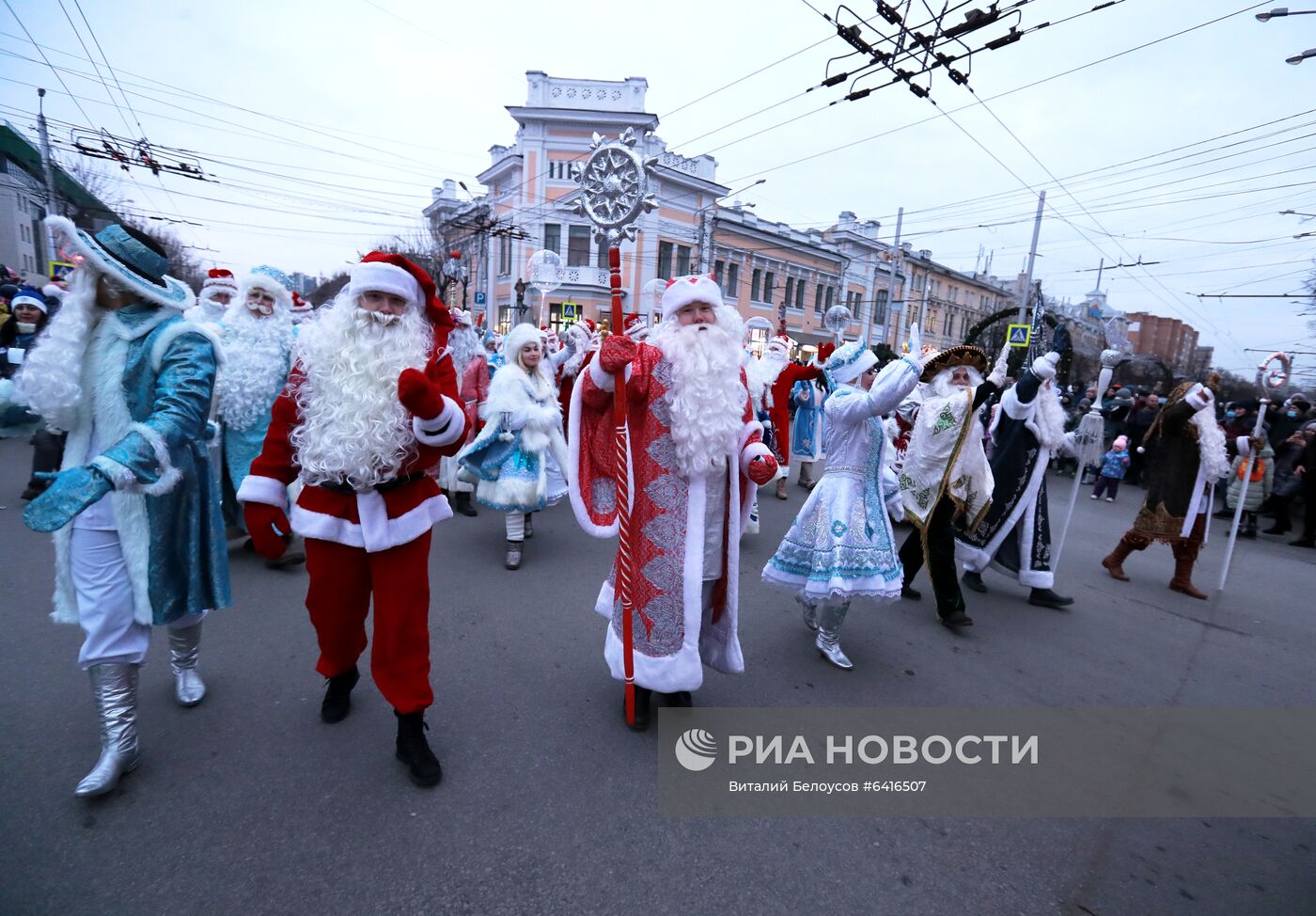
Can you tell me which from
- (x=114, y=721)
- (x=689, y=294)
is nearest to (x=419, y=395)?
(x=689, y=294)

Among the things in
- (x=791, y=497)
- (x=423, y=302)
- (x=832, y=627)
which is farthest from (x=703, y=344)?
(x=791, y=497)

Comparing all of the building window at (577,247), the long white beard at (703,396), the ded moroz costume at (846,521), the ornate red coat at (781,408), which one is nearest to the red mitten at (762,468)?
the long white beard at (703,396)

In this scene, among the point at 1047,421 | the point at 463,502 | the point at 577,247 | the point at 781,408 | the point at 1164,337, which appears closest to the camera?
the point at 1047,421

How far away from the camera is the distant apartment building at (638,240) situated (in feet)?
85.3

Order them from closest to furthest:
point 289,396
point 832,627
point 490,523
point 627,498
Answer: point 289,396 → point 627,498 → point 832,627 → point 490,523

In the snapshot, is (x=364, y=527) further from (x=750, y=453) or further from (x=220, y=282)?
(x=220, y=282)

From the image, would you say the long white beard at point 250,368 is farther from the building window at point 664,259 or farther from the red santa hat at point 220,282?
the building window at point 664,259

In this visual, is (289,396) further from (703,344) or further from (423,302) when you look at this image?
(703,344)

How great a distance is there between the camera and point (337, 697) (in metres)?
2.84

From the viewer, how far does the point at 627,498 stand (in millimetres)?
2744

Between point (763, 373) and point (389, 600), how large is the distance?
5.45 meters

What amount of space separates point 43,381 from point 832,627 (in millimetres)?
3811

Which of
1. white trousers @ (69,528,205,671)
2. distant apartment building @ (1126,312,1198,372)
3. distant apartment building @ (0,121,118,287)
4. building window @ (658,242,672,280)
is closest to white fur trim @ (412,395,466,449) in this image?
white trousers @ (69,528,205,671)

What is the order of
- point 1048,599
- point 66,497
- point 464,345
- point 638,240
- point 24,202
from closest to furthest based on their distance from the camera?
point 66,497
point 1048,599
point 464,345
point 638,240
point 24,202
